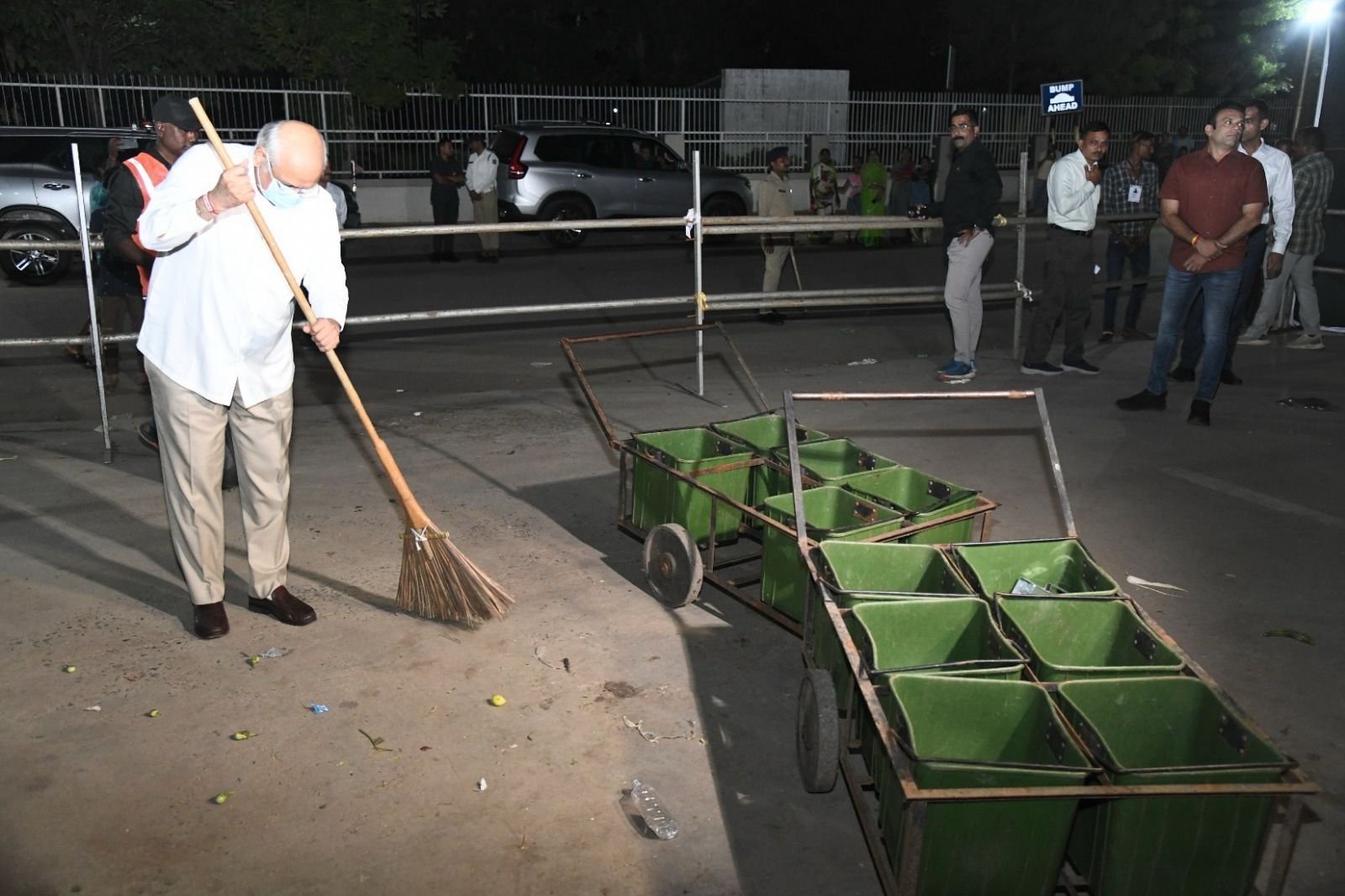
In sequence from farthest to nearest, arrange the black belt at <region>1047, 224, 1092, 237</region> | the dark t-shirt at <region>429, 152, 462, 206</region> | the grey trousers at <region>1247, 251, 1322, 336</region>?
the dark t-shirt at <region>429, 152, 462, 206</region>, the grey trousers at <region>1247, 251, 1322, 336</region>, the black belt at <region>1047, 224, 1092, 237</region>

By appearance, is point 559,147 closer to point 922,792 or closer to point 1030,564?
point 1030,564

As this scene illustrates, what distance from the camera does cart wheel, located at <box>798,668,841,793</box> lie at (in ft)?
11.4

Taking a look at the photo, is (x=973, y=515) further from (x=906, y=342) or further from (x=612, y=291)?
(x=612, y=291)

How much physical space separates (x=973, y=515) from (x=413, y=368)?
6148 millimetres

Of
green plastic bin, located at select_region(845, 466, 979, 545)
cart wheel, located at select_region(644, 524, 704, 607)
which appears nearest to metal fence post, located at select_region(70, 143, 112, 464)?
cart wheel, located at select_region(644, 524, 704, 607)

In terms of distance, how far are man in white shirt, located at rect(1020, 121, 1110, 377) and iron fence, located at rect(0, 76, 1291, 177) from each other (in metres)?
14.7

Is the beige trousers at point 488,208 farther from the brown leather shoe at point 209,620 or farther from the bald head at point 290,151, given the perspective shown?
the bald head at point 290,151

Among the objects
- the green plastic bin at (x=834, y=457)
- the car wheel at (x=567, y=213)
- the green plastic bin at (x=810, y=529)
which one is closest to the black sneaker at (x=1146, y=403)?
the green plastic bin at (x=834, y=457)

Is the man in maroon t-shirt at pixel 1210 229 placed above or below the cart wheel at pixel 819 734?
above

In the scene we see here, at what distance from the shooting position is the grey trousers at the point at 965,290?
8.47 metres

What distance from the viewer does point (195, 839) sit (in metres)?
3.37

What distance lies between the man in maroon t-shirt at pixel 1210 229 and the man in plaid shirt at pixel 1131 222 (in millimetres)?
2640

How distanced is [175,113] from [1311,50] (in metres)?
10.2

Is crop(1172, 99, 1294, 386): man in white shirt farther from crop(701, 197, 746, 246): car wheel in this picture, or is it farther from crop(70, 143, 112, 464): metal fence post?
crop(701, 197, 746, 246): car wheel
